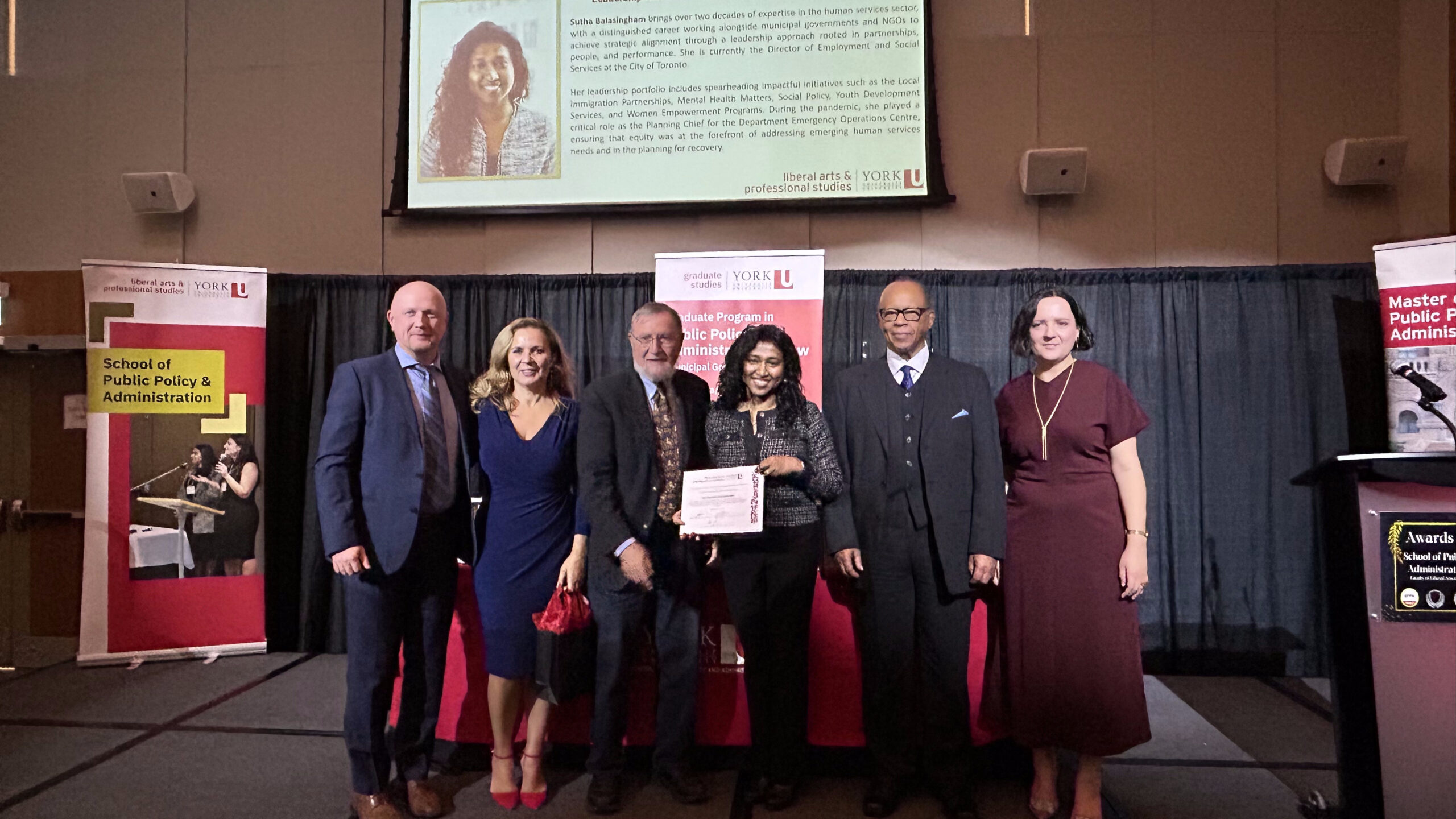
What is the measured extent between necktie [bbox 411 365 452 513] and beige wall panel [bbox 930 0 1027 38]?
375 cm

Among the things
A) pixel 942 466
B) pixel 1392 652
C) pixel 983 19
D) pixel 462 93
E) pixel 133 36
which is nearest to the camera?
pixel 1392 652

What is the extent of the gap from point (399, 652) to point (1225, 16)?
5.42 m

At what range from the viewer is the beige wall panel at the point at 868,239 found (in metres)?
4.37

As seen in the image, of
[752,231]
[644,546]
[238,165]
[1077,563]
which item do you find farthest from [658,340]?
[238,165]

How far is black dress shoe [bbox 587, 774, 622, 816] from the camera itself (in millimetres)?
2270

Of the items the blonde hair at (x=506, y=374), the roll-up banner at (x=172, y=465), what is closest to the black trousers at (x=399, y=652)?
the blonde hair at (x=506, y=374)

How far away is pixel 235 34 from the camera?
4.65 metres

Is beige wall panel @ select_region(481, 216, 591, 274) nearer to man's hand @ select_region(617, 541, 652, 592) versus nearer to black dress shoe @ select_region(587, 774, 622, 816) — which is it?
man's hand @ select_region(617, 541, 652, 592)

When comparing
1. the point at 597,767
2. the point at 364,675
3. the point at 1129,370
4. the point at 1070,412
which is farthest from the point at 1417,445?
the point at 364,675

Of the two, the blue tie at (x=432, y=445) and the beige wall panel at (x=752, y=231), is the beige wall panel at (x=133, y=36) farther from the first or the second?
the blue tie at (x=432, y=445)

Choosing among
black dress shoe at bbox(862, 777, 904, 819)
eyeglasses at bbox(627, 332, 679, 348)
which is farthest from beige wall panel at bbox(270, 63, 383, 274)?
black dress shoe at bbox(862, 777, 904, 819)

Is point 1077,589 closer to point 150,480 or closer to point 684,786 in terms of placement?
point 684,786

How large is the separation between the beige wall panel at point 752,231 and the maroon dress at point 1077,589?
8.10ft

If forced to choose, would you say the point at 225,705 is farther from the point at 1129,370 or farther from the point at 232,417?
the point at 1129,370
